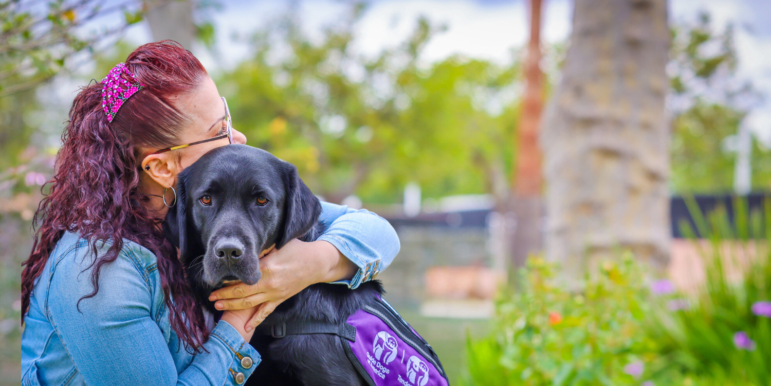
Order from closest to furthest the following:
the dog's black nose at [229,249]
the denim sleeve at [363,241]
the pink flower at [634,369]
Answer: the dog's black nose at [229,249]
the denim sleeve at [363,241]
the pink flower at [634,369]

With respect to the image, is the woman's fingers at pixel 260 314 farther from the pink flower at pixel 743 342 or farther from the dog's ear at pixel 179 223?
the pink flower at pixel 743 342

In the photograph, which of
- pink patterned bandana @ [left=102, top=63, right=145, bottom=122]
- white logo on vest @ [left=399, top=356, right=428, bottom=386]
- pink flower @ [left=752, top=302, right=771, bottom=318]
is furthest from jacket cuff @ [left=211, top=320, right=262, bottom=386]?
pink flower @ [left=752, top=302, right=771, bottom=318]

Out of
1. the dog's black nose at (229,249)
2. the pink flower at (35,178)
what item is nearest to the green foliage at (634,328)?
the dog's black nose at (229,249)

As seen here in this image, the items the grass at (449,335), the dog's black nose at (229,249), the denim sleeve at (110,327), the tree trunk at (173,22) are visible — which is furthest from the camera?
the grass at (449,335)

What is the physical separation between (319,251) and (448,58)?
532 inches

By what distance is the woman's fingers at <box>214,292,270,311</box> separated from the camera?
162 cm

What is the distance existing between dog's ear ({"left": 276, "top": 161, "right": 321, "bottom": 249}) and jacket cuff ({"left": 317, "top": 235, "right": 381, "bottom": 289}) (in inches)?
3.7

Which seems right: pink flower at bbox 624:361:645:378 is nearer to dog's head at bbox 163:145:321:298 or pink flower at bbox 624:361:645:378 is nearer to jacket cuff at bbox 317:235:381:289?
jacket cuff at bbox 317:235:381:289

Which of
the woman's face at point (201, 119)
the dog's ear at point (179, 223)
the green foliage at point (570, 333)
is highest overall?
the woman's face at point (201, 119)

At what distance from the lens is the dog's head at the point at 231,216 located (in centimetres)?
162

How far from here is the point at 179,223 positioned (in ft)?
5.56

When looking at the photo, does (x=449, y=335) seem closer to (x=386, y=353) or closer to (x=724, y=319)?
(x=724, y=319)

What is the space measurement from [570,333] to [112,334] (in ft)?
7.54

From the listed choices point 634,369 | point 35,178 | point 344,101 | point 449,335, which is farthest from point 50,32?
point 344,101
